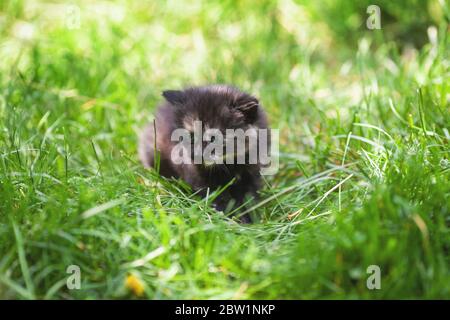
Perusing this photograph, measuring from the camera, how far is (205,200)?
3139 millimetres

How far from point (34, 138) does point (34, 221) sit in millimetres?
1167

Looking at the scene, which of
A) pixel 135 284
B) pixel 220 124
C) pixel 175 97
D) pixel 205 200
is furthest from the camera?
pixel 175 97

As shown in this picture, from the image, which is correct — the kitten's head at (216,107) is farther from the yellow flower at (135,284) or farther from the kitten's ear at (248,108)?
the yellow flower at (135,284)

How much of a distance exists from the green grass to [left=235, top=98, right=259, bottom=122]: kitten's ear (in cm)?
43

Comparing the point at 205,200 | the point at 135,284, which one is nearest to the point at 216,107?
the point at 205,200

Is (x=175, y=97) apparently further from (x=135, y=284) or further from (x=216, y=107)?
(x=135, y=284)

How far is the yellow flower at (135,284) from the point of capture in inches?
97.5

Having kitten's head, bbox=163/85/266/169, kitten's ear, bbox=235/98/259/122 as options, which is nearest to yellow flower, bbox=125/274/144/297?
kitten's head, bbox=163/85/266/169

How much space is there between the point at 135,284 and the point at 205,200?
0.79 m

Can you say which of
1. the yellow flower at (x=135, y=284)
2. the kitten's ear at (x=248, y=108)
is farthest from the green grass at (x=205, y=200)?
the kitten's ear at (x=248, y=108)

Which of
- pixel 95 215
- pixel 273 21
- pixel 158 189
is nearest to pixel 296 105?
pixel 273 21

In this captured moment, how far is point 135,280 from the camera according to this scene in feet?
8.13

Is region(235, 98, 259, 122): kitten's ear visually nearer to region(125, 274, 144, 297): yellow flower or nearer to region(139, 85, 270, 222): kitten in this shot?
region(139, 85, 270, 222): kitten

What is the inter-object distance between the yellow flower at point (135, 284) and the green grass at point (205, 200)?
0.9 inches
